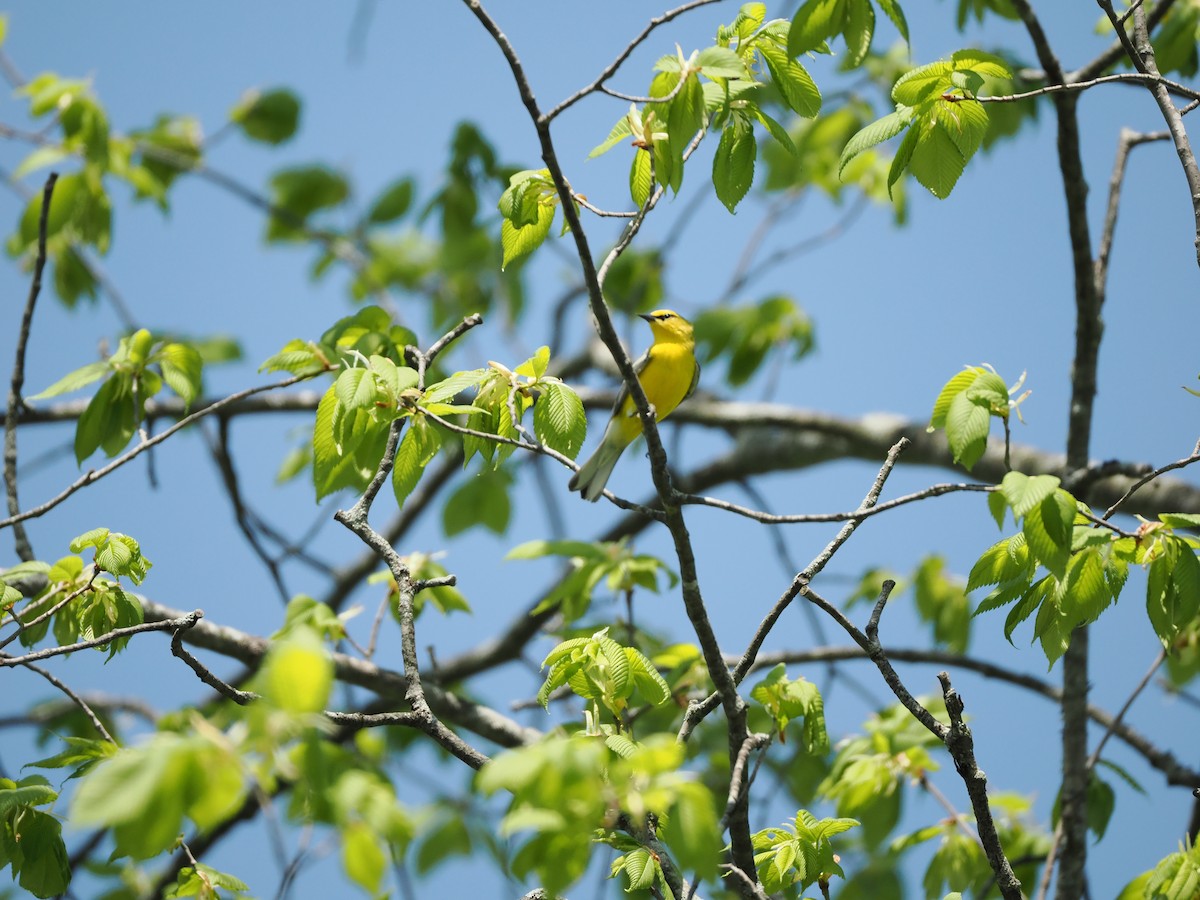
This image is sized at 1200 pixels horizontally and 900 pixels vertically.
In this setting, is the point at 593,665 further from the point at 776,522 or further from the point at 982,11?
the point at 982,11

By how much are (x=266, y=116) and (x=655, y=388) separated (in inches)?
190

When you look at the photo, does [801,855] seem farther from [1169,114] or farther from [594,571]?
[1169,114]

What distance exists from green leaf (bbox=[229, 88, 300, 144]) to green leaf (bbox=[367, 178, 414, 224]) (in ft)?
3.44

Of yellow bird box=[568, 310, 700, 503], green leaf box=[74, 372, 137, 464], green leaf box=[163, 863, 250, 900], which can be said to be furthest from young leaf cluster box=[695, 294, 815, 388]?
green leaf box=[163, 863, 250, 900]

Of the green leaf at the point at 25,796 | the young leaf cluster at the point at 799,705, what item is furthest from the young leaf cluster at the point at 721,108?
the green leaf at the point at 25,796

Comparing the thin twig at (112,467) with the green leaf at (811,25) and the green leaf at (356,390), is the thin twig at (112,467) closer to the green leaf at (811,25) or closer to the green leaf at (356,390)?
the green leaf at (356,390)

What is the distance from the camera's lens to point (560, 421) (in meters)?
3.00

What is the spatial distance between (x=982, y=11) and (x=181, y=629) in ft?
15.3

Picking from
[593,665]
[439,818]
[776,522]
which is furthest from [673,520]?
[439,818]

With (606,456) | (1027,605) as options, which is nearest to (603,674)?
(1027,605)

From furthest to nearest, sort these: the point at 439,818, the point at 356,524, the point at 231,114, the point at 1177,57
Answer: the point at 231,114, the point at 439,818, the point at 1177,57, the point at 356,524

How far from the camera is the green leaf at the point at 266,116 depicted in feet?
29.3

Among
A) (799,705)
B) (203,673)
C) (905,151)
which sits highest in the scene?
(905,151)

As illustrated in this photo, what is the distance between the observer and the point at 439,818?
253 inches
